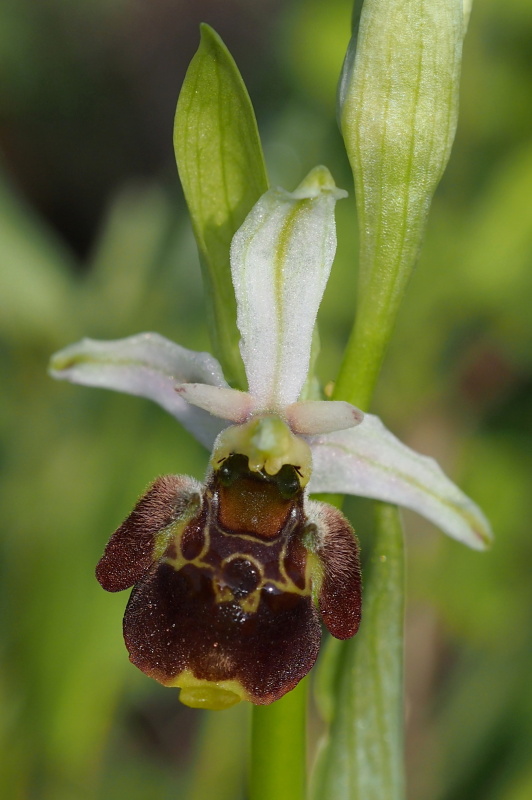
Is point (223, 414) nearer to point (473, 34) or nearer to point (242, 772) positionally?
point (242, 772)

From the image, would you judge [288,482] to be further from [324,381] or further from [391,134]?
[324,381]

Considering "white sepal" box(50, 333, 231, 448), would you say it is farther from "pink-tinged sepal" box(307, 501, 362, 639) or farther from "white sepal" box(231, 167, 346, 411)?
"pink-tinged sepal" box(307, 501, 362, 639)

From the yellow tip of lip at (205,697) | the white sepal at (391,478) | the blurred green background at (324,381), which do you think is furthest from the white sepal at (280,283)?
the blurred green background at (324,381)

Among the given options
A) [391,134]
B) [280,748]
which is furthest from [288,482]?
[391,134]

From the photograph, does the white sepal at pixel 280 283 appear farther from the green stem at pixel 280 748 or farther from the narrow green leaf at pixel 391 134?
the green stem at pixel 280 748

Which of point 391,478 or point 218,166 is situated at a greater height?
point 218,166

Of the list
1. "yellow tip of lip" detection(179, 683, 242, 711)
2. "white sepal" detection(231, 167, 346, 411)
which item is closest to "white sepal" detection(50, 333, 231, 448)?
"white sepal" detection(231, 167, 346, 411)

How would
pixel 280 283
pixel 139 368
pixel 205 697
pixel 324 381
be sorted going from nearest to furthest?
pixel 205 697
pixel 280 283
pixel 139 368
pixel 324 381
